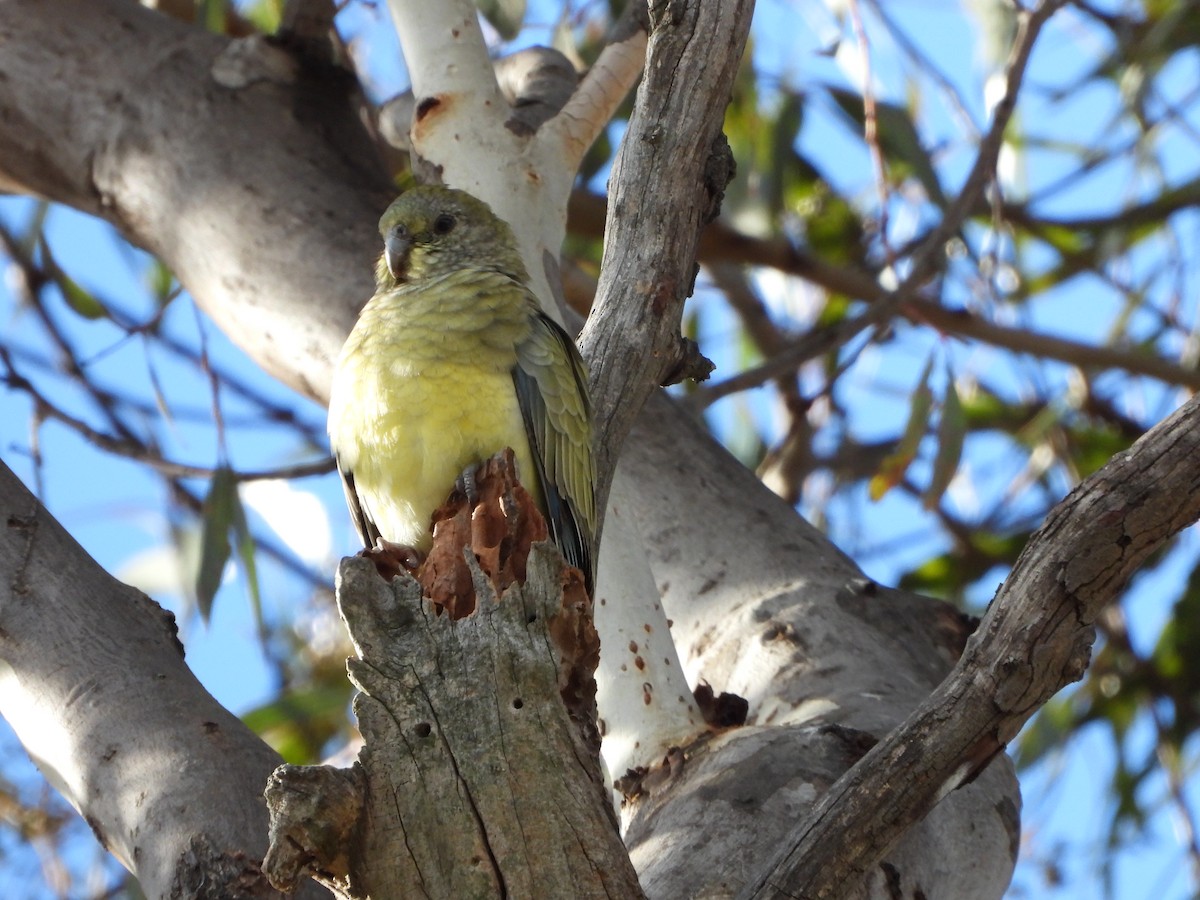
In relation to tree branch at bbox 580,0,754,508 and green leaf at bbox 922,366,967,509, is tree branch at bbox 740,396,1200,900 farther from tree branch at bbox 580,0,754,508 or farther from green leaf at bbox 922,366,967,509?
green leaf at bbox 922,366,967,509

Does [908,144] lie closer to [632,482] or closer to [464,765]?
[632,482]

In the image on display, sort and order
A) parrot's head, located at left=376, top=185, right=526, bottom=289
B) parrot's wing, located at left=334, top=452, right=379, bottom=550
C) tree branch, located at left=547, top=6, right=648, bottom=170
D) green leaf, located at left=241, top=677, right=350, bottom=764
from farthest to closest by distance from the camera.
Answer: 1. green leaf, located at left=241, top=677, right=350, bottom=764
2. tree branch, located at left=547, top=6, right=648, bottom=170
3. parrot's head, located at left=376, top=185, right=526, bottom=289
4. parrot's wing, located at left=334, top=452, right=379, bottom=550

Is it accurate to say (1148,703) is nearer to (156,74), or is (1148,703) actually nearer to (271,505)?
(271,505)

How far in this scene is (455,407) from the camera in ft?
8.41

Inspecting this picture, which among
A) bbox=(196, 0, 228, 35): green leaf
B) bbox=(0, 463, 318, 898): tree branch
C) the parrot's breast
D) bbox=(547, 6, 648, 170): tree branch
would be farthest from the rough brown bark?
bbox=(196, 0, 228, 35): green leaf

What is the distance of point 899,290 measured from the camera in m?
3.91

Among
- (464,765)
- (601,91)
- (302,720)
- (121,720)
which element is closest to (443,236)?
(601,91)

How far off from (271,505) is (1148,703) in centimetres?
309

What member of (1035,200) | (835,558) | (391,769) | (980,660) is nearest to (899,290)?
(835,558)

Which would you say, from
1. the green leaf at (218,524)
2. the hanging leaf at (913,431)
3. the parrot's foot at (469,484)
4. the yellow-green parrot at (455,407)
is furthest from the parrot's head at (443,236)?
the hanging leaf at (913,431)

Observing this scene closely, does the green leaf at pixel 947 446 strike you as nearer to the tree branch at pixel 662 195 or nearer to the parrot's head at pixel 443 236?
the parrot's head at pixel 443 236

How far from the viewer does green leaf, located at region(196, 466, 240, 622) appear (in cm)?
354

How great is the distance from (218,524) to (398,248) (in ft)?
3.01

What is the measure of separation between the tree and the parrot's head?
0.31ft
